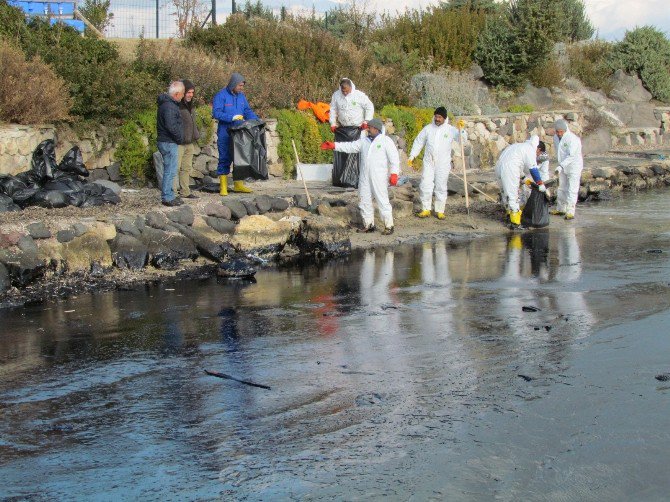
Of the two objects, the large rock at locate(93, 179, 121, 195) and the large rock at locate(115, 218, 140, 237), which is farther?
the large rock at locate(93, 179, 121, 195)

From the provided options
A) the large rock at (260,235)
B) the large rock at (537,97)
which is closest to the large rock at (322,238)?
the large rock at (260,235)

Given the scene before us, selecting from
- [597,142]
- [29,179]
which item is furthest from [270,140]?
[597,142]

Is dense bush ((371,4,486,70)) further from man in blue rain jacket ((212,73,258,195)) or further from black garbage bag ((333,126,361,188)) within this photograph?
man in blue rain jacket ((212,73,258,195))

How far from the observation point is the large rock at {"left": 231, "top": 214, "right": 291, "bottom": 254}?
43.4 feet

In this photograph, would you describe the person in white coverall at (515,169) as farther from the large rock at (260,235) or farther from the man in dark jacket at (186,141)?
the man in dark jacket at (186,141)

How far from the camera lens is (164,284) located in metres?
11.5

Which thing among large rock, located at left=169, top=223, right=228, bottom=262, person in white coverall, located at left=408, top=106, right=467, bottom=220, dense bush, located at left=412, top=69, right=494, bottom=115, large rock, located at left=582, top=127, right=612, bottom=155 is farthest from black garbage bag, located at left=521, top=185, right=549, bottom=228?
large rock, located at left=582, top=127, right=612, bottom=155

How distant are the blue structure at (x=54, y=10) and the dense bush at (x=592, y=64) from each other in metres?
14.9

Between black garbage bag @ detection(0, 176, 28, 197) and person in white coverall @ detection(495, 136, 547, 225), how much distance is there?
24.1ft

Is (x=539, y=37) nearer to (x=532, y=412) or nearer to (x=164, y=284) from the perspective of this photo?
(x=164, y=284)

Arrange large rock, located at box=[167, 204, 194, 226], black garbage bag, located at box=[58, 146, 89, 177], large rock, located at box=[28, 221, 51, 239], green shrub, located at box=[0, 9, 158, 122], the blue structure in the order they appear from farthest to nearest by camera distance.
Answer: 1. the blue structure
2. green shrub, located at box=[0, 9, 158, 122]
3. black garbage bag, located at box=[58, 146, 89, 177]
4. large rock, located at box=[167, 204, 194, 226]
5. large rock, located at box=[28, 221, 51, 239]

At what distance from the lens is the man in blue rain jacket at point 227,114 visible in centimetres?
1461

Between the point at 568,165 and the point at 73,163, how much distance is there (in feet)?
26.6

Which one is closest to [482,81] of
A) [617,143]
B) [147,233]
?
[617,143]
